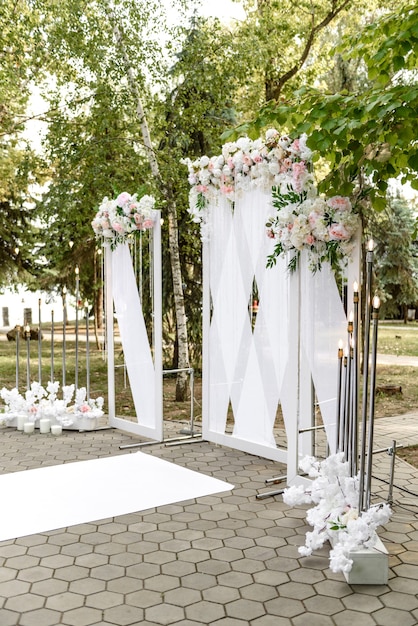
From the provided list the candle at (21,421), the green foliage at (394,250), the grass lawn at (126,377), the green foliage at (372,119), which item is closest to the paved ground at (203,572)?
the green foliage at (372,119)

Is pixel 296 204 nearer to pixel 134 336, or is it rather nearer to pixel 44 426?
pixel 134 336

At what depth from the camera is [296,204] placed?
4684 mm

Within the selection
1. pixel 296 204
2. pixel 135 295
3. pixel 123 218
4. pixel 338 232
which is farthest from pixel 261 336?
pixel 123 218

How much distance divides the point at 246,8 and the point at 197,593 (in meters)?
12.7

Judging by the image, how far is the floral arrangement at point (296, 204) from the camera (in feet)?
14.6

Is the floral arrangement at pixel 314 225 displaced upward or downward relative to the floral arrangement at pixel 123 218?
downward

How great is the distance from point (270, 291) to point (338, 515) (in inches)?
87.2

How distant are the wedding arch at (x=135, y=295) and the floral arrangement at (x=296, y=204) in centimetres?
140

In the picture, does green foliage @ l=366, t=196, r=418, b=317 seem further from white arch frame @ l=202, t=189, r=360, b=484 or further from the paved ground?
the paved ground

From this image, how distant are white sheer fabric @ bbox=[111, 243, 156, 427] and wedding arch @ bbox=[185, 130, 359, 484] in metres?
0.65

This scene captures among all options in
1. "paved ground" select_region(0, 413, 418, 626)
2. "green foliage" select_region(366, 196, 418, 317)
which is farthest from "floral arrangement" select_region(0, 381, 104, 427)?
"green foliage" select_region(366, 196, 418, 317)

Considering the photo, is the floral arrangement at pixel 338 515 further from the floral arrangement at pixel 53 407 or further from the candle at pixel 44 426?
the candle at pixel 44 426

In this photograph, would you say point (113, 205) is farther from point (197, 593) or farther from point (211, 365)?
point (197, 593)

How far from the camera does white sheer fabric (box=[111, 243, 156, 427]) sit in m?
6.72
